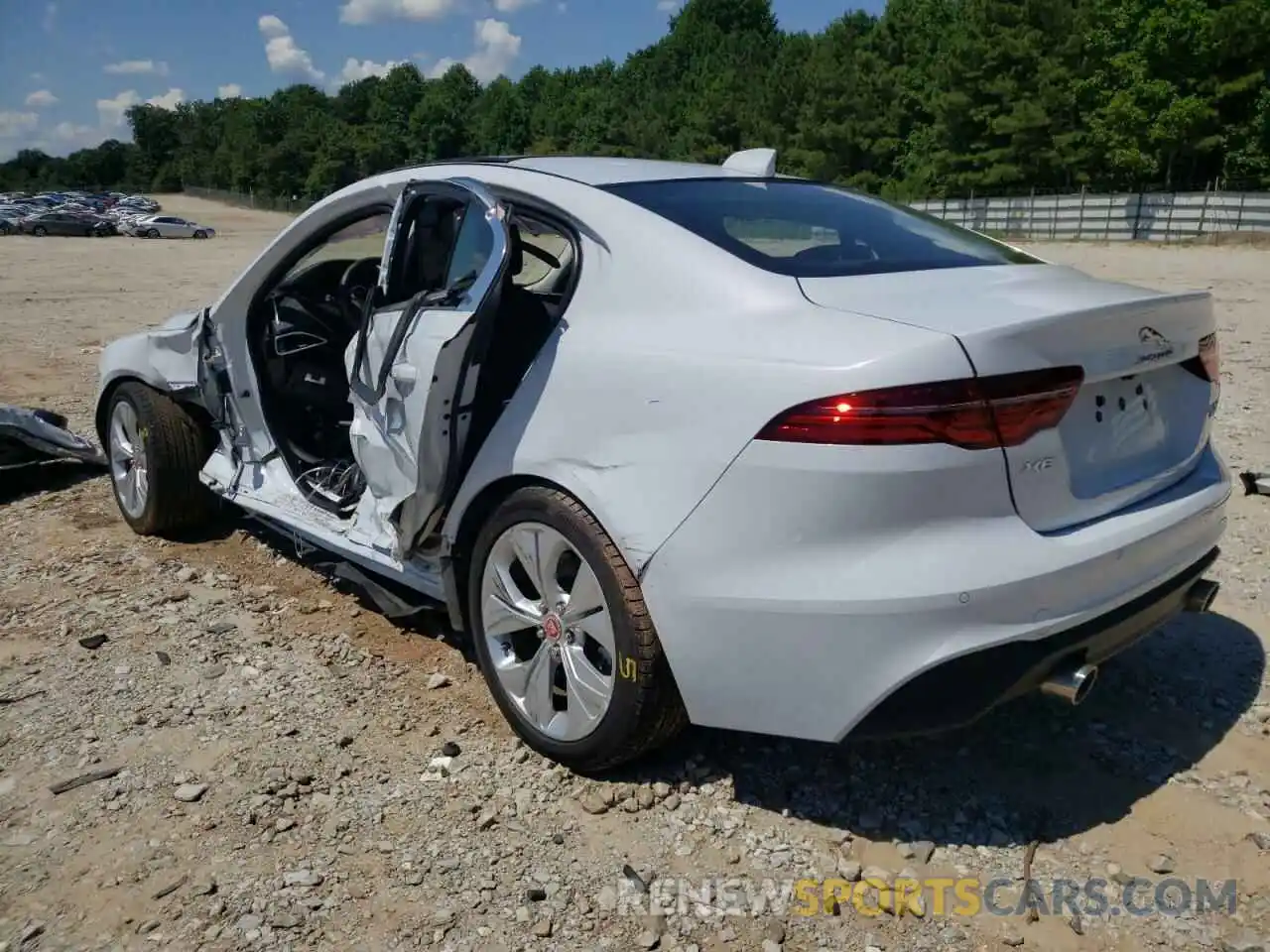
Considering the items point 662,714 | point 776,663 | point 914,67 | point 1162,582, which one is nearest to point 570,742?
point 662,714

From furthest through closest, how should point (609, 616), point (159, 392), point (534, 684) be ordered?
1. point (159, 392)
2. point (534, 684)
3. point (609, 616)

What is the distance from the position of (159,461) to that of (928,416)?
12.0 feet

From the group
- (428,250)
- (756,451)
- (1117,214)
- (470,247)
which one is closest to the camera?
(756,451)

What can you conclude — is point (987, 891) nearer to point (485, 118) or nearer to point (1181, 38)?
point (1181, 38)

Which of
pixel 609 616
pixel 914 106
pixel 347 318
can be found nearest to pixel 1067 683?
pixel 609 616

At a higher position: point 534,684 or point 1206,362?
point 1206,362

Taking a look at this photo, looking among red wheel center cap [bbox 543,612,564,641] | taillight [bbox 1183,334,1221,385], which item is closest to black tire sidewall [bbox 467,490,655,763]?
red wheel center cap [bbox 543,612,564,641]

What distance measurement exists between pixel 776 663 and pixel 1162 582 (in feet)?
3.45

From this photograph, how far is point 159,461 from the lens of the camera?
460 centimetres

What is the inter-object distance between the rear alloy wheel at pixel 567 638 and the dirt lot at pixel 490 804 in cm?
18

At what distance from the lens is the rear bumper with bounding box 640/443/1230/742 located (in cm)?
222

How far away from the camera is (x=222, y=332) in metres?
4.36

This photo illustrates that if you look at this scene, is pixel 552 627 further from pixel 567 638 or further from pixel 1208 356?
pixel 1208 356

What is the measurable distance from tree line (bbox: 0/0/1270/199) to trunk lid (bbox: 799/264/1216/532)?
63.3 ft
